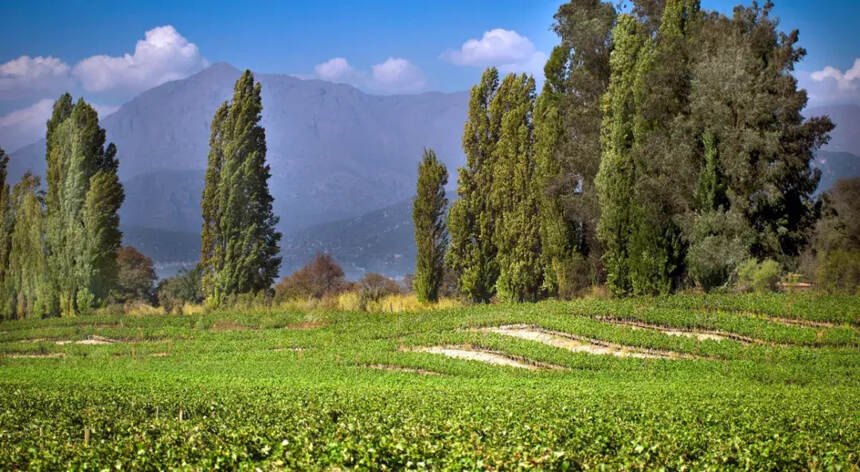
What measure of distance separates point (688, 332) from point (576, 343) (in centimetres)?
349

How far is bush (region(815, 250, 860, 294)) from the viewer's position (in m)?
25.9

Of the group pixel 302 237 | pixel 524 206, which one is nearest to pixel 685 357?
pixel 524 206

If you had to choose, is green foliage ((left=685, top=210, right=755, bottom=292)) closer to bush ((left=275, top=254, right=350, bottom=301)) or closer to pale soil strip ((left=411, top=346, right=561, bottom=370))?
pale soil strip ((left=411, top=346, right=561, bottom=370))

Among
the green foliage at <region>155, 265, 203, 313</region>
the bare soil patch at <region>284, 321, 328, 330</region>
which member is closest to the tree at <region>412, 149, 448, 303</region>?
the bare soil patch at <region>284, 321, 328, 330</region>

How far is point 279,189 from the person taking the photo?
627ft

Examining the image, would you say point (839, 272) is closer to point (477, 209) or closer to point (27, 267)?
point (477, 209)

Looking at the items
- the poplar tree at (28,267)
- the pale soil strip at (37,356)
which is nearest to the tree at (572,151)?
the pale soil strip at (37,356)

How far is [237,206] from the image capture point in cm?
3481

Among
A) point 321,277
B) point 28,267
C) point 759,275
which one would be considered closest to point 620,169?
point 759,275

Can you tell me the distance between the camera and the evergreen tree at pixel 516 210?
3225cm

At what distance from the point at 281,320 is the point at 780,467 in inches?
925

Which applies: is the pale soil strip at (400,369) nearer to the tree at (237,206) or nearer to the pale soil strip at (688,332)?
the pale soil strip at (688,332)

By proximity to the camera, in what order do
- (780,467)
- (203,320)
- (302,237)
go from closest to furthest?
(780,467) < (203,320) < (302,237)

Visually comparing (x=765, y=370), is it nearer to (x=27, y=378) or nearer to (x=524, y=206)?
(x=524, y=206)
